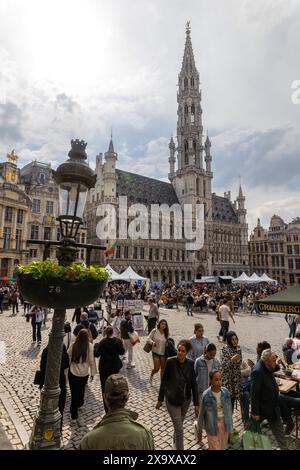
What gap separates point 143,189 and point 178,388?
2404 inches

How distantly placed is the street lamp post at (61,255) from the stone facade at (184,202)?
4507 cm

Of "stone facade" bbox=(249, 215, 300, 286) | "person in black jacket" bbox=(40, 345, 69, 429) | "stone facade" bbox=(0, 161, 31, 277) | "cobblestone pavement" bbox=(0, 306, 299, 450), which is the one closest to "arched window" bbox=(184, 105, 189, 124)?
"stone facade" bbox=(249, 215, 300, 286)

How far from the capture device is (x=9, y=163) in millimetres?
36406

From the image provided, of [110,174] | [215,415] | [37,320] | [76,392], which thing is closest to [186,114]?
[110,174]

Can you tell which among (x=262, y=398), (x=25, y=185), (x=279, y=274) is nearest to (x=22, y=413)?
(x=262, y=398)

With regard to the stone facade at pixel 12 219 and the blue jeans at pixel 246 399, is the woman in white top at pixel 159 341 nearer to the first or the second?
the blue jeans at pixel 246 399

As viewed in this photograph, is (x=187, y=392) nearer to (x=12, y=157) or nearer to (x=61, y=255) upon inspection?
(x=61, y=255)

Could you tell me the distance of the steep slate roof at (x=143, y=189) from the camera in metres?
59.2

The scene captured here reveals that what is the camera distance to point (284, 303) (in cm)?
560

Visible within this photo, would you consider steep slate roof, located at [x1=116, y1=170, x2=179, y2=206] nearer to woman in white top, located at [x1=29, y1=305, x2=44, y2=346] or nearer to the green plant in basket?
woman in white top, located at [x1=29, y1=305, x2=44, y2=346]

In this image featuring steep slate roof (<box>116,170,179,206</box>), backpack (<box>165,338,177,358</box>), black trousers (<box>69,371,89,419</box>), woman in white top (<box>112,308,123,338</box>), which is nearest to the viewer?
black trousers (<box>69,371,89,419</box>)

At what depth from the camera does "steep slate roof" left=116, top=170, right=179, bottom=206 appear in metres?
59.2

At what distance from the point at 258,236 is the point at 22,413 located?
256 ft

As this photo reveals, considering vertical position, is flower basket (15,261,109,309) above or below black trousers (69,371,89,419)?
above
